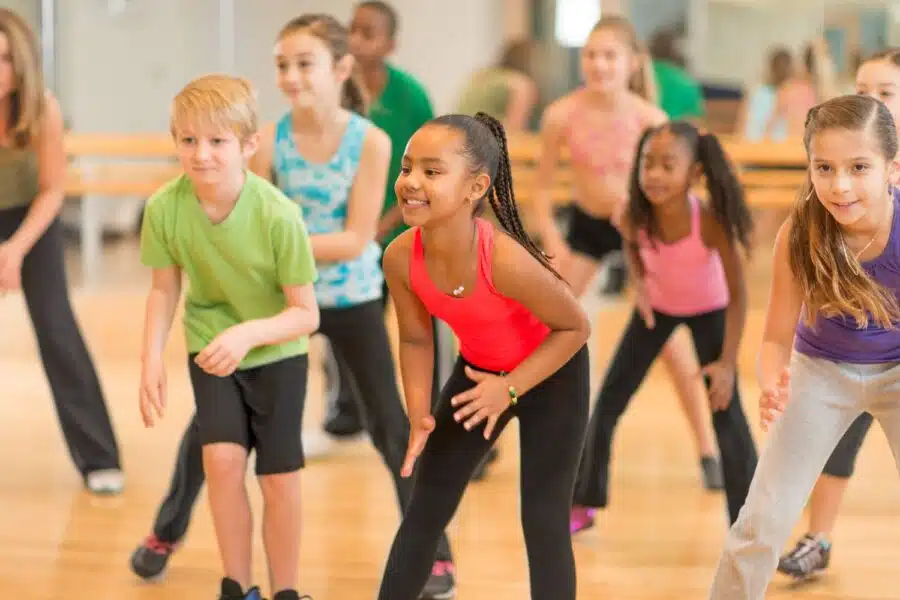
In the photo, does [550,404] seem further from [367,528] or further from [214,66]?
[214,66]

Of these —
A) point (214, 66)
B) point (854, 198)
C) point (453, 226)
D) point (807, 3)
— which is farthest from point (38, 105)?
point (807, 3)

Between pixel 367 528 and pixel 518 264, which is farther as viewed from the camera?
pixel 367 528

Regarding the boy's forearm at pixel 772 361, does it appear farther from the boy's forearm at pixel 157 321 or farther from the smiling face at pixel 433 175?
the boy's forearm at pixel 157 321

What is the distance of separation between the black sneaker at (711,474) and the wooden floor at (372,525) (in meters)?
0.04

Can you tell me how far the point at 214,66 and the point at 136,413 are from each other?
2.65 m

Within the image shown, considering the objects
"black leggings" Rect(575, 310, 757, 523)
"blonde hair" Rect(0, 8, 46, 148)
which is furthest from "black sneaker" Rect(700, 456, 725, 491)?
"blonde hair" Rect(0, 8, 46, 148)

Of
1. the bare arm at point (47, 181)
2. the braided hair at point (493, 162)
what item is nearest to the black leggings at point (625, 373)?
the braided hair at point (493, 162)

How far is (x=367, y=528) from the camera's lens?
12.2 ft

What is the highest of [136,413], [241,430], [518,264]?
[518,264]

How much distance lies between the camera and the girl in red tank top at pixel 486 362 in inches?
95.4

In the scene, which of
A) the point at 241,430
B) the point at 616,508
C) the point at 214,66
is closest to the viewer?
the point at 241,430

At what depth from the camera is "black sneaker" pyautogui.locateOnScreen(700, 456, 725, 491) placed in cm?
413

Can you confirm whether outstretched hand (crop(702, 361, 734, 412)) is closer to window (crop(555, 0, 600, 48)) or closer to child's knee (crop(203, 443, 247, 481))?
child's knee (crop(203, 443, 247, 481))

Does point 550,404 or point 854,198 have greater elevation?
point 854,198
